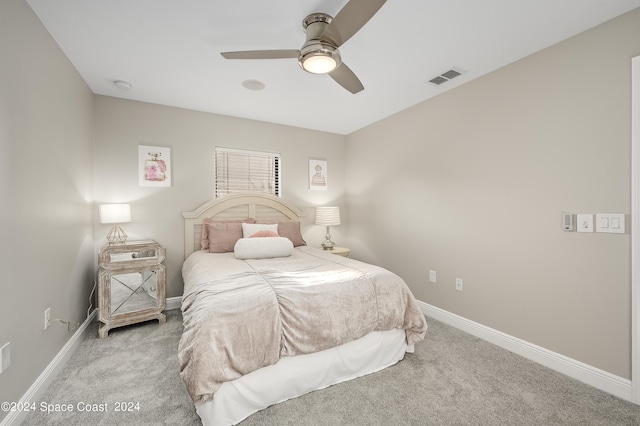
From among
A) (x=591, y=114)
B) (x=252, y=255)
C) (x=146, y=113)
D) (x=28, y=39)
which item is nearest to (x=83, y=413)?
(x=252, y=255)

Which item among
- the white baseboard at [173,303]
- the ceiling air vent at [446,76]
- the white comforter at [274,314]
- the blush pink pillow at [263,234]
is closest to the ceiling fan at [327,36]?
the ceiling air vent at [446,76]

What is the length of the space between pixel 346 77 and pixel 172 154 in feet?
8.14

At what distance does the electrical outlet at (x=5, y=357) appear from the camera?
1409mm

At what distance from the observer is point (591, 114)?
77.3 inches

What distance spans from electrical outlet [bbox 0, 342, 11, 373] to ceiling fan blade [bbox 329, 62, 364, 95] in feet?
8.34

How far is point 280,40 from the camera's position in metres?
2.14

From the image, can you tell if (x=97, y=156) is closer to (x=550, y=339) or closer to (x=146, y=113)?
(x=146, y=113)

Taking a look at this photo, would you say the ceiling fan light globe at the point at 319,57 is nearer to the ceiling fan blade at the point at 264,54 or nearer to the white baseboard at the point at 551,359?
the ceiling fan blade at the point at 264,54

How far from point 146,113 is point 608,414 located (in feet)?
15.9

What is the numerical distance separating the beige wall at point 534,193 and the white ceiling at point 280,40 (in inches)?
10.8

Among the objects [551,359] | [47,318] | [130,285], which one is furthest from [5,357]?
[551,359]

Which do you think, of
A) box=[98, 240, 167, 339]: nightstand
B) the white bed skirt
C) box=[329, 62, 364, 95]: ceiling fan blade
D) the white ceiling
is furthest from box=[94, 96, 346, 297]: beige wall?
the white bed skirt

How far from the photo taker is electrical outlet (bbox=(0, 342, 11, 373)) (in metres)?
1.41

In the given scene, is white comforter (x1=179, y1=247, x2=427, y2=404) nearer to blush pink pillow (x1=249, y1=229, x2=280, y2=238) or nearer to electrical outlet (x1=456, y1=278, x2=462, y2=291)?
blush pink pillow (x1=249, y1=229, x2=280, y2=238)
